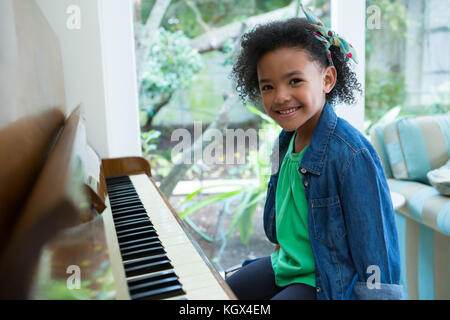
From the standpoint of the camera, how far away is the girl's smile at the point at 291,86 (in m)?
1.01

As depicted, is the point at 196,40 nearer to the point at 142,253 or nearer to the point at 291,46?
the point at 291,46

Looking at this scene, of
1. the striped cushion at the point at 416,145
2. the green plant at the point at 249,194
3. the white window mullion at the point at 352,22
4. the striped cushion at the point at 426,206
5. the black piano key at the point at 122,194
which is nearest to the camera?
the black piano key at the point at 122,194

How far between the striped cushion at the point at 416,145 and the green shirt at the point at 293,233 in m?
1.12

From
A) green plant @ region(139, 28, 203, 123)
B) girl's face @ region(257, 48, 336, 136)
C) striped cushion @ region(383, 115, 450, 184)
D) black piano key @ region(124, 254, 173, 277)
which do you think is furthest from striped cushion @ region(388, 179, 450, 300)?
green plant @ region(139, 28, 203, 123)

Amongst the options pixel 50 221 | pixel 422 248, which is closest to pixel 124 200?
pixel 50 221

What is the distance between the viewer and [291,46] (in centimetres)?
103

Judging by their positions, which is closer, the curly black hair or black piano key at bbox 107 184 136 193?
the curly black hair

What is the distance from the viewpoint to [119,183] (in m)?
1.44

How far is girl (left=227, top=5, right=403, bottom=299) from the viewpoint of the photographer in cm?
88

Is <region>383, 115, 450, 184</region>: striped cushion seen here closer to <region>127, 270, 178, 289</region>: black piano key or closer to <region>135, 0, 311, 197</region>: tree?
<region>135, 0, 311, 197</region>: tree

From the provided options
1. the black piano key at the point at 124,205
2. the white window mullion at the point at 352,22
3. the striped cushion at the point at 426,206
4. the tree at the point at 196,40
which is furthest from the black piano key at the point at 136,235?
the white window mullion at the point at 352,22

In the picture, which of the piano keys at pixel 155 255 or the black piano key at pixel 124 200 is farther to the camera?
the black piano key at pixel 124 200

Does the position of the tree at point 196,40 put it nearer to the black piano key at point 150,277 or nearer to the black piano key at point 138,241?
the black piano key at point 138,241

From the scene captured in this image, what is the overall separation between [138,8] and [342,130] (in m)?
1.65
